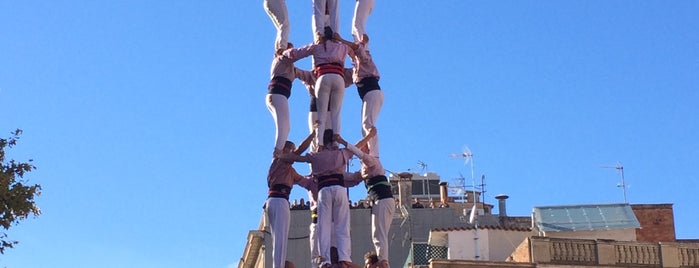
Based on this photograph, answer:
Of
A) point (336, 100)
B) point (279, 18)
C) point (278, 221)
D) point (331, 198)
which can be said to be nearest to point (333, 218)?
point (331, 198)

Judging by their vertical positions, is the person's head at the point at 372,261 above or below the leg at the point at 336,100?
below

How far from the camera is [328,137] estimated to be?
24281 mm

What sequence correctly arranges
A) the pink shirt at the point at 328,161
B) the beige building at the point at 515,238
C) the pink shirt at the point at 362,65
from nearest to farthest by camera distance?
the pink shirt at the point at 328,161, the pink shirt at the point at 362,65, the beige building at the point at 515,238

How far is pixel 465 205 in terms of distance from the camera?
182ft

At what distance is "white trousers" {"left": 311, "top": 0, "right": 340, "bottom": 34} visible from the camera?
25.2m

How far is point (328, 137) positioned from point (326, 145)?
0.58 feet

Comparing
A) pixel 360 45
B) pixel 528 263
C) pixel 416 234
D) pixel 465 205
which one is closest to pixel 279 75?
pixel 360 45

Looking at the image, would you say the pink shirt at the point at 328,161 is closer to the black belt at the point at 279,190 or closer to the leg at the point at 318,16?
the black belt at the point at 279,190

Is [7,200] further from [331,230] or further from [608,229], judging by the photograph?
[608,229]

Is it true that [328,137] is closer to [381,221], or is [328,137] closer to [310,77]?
[310,77]

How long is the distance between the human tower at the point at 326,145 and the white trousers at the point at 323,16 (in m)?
0.02

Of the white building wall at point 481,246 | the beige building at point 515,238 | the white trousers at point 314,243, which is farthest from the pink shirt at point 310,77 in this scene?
the white building wall at point 481,246

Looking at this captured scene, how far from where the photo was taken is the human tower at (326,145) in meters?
23.8

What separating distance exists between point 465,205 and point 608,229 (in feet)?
43.7
